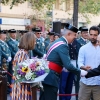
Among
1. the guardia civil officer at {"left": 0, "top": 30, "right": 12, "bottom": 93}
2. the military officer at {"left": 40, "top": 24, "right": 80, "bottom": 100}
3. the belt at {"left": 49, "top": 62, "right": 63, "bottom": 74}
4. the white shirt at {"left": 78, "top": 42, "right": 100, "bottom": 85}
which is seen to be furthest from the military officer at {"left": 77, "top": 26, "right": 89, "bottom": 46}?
the belt at {"left": 49, "top": 62, "right": 63, "bottom": 74}

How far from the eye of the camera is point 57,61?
6141 mm

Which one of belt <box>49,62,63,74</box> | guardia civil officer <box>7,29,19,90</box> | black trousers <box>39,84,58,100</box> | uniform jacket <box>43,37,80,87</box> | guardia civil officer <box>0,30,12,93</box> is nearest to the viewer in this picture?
uniform jacket <box>43,37,80,87</box>

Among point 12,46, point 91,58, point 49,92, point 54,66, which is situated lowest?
point 49,92

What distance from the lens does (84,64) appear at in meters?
6.43

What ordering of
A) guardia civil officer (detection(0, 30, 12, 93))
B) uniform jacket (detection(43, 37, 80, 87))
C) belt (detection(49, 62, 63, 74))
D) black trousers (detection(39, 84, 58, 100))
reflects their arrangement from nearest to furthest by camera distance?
uniform jacket (detection(43, 37, 80, 87)) → belt (detection(49, 62, 63, 74)) → black trousers (detection(39, 84, 58, 100)) → guardia civil officer (detection(0, 30, 12, 93))

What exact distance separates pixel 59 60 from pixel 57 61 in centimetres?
4

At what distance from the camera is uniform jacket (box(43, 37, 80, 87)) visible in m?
6.06

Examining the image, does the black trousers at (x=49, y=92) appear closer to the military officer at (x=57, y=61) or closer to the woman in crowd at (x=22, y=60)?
the military officer at (x=57, y=61)

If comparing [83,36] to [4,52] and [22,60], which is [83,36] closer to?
[4,52]

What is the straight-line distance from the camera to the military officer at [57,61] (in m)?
6.09

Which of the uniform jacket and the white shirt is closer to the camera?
the uniform jacket

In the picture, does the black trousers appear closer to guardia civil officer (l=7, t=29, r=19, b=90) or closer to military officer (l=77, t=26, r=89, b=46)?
military officer (l=77, t=26, r=89, b=46)

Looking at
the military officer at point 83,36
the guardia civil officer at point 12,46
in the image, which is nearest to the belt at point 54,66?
the military officer at point 83,36

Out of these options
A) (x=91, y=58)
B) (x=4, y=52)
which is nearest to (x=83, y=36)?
(x=4, y=52)
